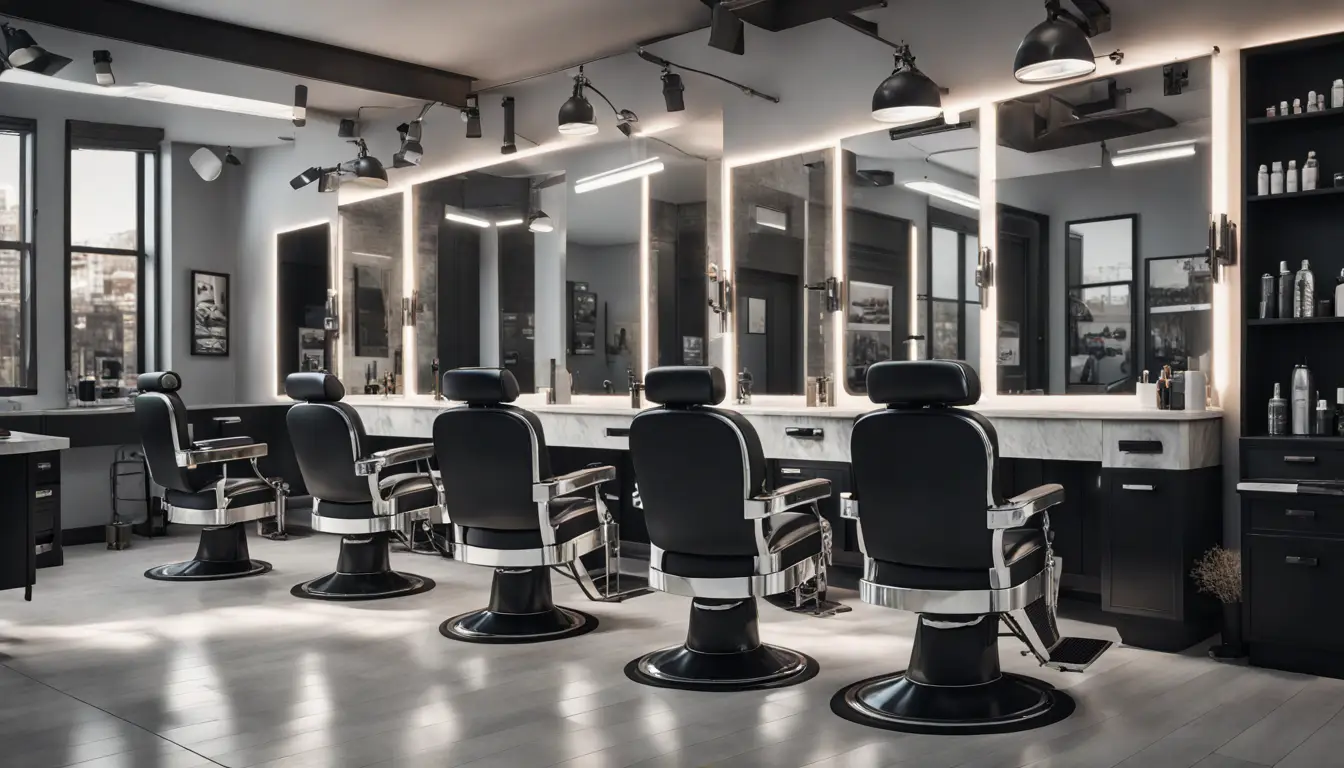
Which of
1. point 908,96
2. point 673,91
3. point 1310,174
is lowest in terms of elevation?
point 1310,174

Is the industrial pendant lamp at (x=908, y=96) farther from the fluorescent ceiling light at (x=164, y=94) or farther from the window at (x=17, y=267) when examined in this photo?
the window at (x=17, y=267)

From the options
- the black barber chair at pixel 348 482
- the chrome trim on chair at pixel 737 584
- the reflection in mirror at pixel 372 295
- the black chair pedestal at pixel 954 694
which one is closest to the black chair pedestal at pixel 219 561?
the black barber chair at pixel 348 482

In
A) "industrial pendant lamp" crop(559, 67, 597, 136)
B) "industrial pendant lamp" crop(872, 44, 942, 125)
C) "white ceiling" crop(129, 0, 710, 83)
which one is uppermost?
"white ceiling" crop(129, 0, 710, 83)

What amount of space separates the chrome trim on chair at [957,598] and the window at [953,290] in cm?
199

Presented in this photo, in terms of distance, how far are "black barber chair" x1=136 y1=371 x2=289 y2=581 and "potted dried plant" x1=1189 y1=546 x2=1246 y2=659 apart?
14.9ft

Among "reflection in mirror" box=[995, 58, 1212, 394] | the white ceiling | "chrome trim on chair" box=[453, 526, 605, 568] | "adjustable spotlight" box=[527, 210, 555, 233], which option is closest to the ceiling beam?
the white ceiling

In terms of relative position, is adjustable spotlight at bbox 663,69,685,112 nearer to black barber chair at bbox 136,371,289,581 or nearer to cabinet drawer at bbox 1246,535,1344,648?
black barber chair at bbox 136,371,289,581

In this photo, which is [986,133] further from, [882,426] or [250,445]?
[250,445]

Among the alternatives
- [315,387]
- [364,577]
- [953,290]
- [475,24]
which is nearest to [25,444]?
[315,387]

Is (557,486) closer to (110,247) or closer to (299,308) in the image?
(299,308)

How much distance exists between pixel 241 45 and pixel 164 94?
1198 mm

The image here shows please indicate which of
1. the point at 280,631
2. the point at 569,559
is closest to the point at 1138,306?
the point at 569,559

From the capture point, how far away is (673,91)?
6.12m

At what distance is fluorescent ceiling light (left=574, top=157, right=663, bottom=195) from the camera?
6.54 metres
